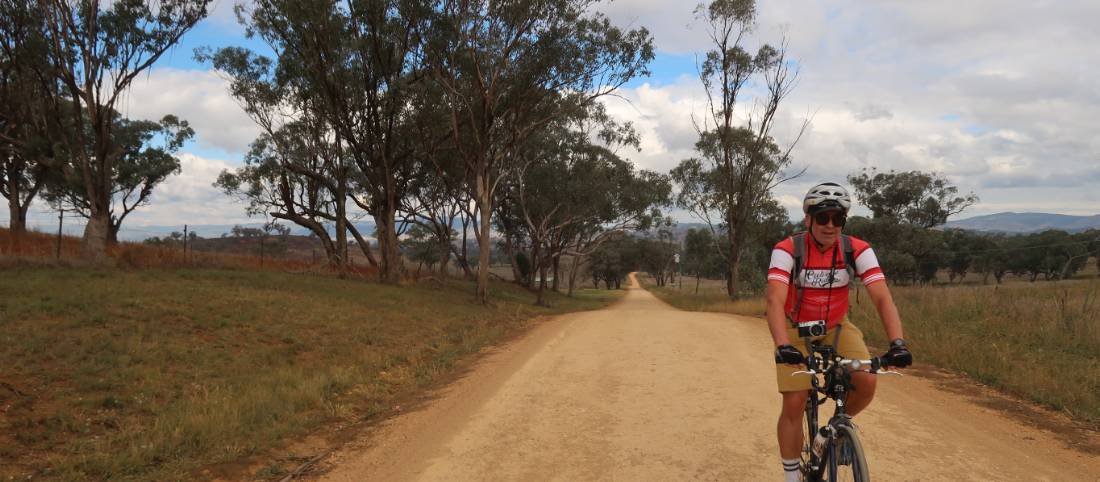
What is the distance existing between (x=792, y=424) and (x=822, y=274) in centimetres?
90

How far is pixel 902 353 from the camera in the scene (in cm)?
326

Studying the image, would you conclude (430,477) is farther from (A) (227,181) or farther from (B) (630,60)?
(A) (227,181)

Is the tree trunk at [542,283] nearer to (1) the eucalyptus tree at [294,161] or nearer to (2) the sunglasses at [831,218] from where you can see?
(1) the eucalyptus tree at [294,161]

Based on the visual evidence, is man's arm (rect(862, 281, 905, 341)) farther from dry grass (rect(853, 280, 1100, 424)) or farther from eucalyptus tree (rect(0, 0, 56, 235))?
eucalyptus tree (rect(0, 0, 56, 235))

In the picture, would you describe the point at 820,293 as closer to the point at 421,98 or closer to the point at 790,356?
the point at 790,356

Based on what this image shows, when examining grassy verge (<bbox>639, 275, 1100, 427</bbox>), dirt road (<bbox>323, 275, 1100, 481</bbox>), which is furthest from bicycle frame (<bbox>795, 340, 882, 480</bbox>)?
grassy verge (<bbox>639, 275, 1100, 427</bbox>)

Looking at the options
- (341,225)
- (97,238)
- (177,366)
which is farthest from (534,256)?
(177,366)

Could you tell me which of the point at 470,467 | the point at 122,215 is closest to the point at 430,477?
the point at 470,467

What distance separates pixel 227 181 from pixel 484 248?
21.0 meters

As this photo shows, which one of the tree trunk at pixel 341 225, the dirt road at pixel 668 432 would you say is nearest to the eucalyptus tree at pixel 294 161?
the tree trunk at pixel 341 225

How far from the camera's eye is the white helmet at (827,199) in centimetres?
357

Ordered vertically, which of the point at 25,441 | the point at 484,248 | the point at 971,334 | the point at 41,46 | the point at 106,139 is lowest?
the point at 25,441

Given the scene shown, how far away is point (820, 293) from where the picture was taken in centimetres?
371

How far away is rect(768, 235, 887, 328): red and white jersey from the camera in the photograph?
366 cm
